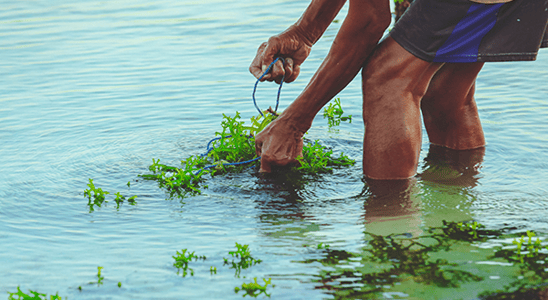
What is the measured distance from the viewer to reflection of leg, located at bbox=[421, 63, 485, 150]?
4.08 m

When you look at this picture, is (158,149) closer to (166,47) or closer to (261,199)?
(261,199)

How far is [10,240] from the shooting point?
3.23 metres

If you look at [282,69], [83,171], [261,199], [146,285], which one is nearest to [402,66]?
[282,69]

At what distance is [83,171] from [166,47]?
407 cm

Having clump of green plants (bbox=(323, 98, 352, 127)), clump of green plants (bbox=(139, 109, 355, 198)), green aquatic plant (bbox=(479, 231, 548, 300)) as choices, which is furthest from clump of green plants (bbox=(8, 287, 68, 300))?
clump of green plants (bbox=(323, 98, 352, 127))

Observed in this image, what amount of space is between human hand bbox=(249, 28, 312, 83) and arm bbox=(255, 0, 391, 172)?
0.30 meters

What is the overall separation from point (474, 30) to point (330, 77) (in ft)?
2.86

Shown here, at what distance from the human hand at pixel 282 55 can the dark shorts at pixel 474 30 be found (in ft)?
2.88

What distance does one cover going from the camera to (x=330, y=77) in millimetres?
3791

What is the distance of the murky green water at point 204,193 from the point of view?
2.78 m

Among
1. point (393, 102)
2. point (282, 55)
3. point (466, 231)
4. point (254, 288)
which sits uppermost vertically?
point (282, 55)

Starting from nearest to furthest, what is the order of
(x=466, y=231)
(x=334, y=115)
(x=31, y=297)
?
(x=31, y=297) < (x=466, y=231) < (x=334, y=115)

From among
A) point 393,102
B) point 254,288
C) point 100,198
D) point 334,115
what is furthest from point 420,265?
point 334,115

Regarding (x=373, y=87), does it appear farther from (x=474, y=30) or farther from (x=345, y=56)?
(x=474, y=30)
